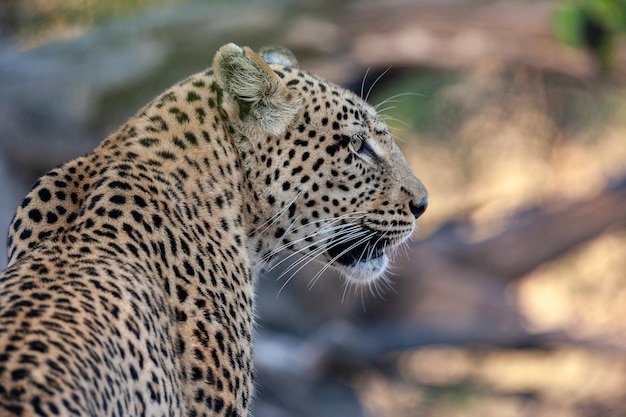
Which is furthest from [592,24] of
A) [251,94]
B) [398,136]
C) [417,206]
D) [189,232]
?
[189,232]

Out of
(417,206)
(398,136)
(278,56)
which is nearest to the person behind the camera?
(417,206)

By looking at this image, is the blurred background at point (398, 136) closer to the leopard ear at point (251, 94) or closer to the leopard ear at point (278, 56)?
the leopard ear at point (278, 56)

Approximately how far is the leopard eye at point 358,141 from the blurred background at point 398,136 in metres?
9.31

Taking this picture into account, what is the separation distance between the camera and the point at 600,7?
1692 cm

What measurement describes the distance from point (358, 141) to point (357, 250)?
736 millimetres

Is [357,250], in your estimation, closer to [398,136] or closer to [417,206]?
[417,206]

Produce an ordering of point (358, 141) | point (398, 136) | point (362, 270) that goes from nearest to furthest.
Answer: point (358, 141), point (362, 270), point (398, 136)

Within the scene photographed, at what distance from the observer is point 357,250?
6.65m

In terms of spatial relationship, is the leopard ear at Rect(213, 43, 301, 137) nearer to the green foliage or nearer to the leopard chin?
the leopard chin

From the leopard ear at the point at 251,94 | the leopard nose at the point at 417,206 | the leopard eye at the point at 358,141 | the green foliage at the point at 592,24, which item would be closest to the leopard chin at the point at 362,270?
the leopard nose at the point at 417,206

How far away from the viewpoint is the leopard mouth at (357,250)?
21.2 ft

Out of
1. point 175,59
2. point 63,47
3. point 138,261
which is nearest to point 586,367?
point 175,59

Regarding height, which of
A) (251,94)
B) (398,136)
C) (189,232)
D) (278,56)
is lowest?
(189,232)

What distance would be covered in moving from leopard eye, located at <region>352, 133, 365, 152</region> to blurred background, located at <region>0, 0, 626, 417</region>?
9.31 metres
